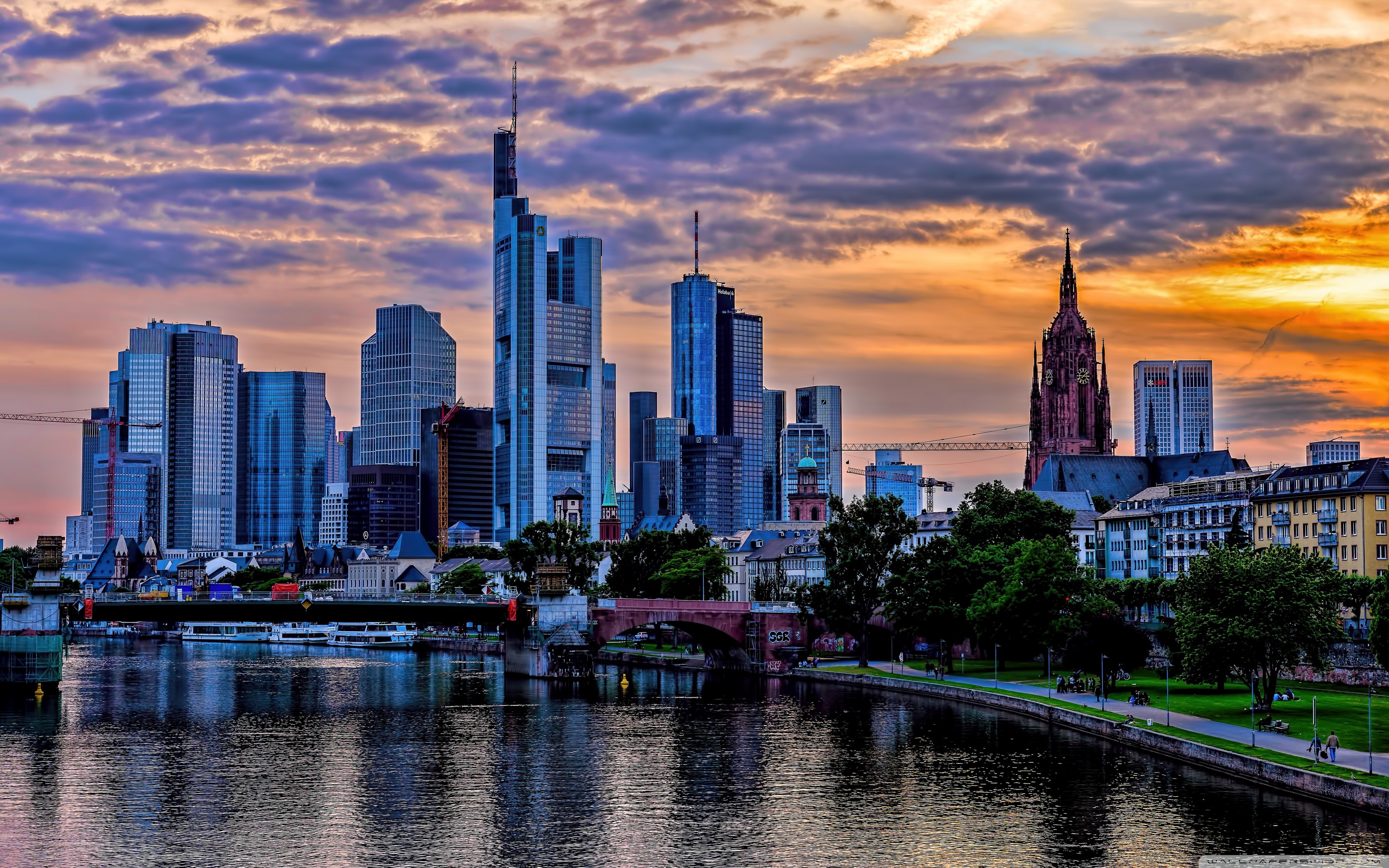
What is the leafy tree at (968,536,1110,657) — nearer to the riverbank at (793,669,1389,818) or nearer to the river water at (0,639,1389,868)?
the riverbank at (793,669,1389,818)

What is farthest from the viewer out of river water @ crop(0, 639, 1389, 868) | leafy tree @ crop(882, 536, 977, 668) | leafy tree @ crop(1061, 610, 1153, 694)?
leafy tree @ crop(882, 536, 977, 668)

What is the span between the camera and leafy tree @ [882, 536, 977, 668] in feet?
519

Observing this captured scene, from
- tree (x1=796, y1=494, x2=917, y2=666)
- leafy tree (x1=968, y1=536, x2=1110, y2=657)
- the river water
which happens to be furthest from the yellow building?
the river water

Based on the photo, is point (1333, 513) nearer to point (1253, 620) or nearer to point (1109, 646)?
point (1109, 646)

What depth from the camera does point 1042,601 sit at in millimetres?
144250

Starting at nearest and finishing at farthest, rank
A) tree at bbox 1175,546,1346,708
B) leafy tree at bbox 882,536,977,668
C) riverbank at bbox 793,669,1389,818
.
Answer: riverbank at bbox 793,669,1389,818 → tree at bbox 1175,546,1346,708 → leafy tree at bbox 882,536,977,668

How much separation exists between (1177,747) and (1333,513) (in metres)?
82.4

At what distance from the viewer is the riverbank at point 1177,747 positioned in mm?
76500

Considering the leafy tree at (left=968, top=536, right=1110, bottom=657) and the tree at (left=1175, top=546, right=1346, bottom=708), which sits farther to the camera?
the leafy tree at (left=968, top=536, right=1110, bottom=657)

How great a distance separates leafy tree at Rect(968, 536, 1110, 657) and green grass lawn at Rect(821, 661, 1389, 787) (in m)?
5.71

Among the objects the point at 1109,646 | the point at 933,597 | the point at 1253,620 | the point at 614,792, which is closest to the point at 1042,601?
the point at 1109,646

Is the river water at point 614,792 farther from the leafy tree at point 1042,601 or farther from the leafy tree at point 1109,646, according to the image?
the leafy tree at point 1109,646

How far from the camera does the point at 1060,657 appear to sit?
160750 millimetres

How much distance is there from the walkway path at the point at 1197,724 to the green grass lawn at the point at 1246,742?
1.13 feet
